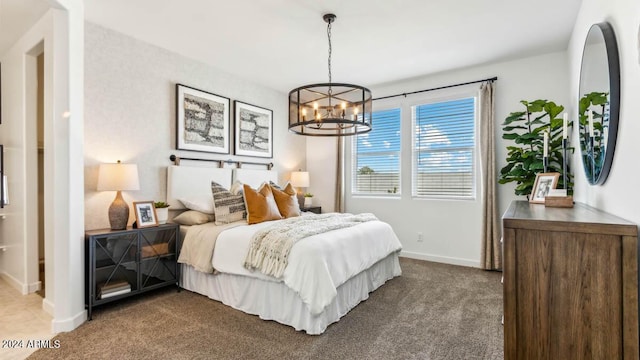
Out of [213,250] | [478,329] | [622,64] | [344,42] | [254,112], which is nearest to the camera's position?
[622,64]

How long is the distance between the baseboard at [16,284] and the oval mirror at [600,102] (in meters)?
4.97

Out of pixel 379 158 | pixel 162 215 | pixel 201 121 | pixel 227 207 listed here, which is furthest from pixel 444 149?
pixel 162 215

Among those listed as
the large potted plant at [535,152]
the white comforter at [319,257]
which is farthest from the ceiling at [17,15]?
the large potted plant at [535,152]

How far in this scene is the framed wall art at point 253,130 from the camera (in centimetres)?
464

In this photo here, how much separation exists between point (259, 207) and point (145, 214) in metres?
1.13

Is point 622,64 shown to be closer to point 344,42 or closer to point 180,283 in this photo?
point 344,42

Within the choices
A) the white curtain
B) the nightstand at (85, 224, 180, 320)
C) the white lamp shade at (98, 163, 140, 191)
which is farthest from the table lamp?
the white curtain

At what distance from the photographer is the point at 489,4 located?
2791 millimetres

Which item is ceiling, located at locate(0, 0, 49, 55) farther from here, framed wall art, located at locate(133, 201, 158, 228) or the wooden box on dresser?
the wooden box on dresser

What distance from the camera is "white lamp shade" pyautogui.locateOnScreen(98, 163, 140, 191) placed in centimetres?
295

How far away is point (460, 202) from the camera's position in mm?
4438

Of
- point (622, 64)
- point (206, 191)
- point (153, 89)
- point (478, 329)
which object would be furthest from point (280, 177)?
point (622, 64)

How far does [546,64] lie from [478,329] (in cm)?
332

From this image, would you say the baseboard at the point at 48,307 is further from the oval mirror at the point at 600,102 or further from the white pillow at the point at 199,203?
the oval mirror at the point at 600,102
